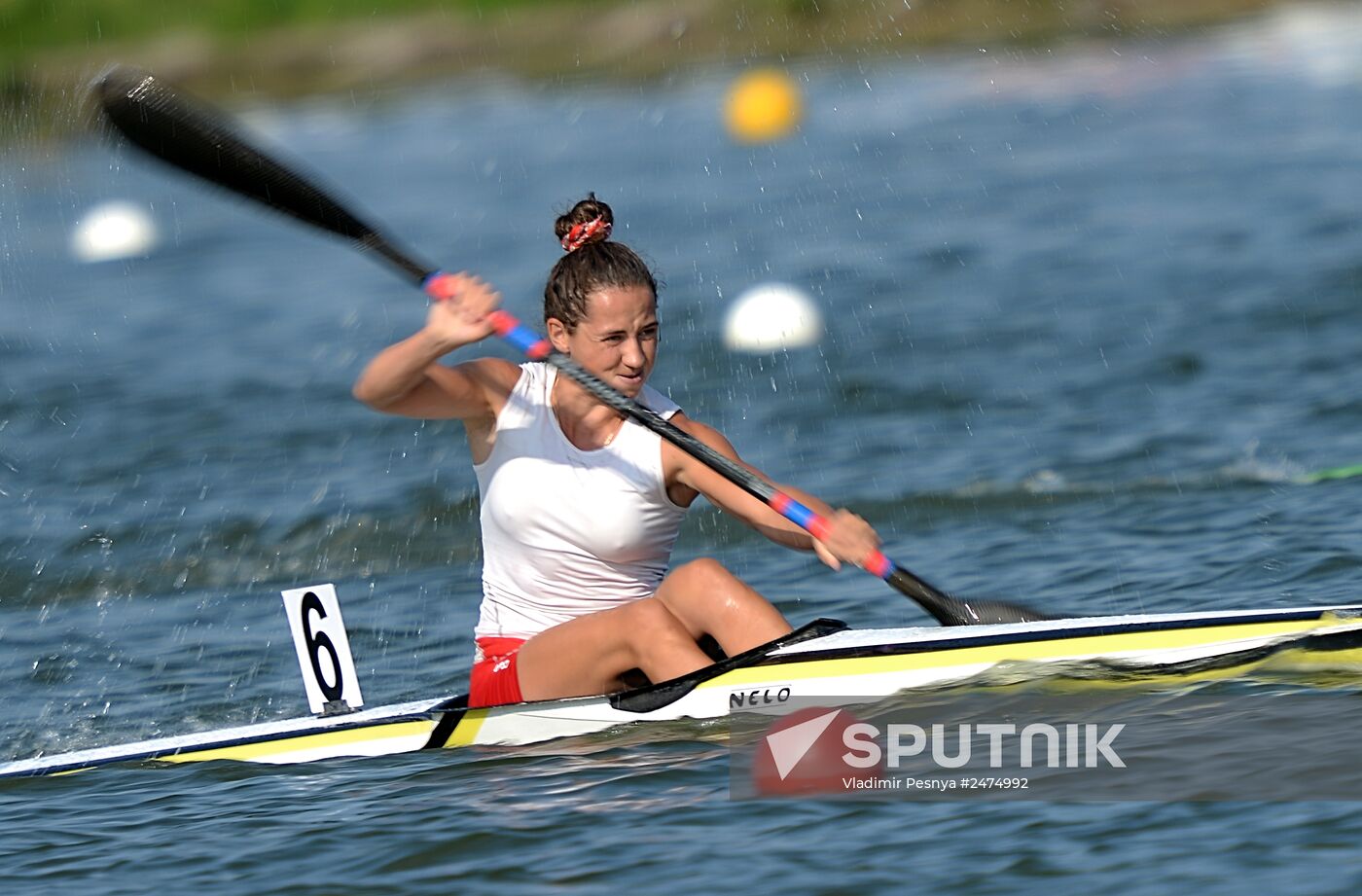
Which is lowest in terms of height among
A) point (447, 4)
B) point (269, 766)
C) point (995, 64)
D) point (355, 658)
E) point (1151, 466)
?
point (269, 766)

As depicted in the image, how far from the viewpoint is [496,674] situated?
5.00m

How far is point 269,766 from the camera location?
16.8 feet

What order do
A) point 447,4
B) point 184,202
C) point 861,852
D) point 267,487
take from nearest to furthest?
point 861,852 < point 267,487 < point 184,202 < point 447,4

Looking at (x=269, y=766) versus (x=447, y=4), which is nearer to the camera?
(x=269, y=766)

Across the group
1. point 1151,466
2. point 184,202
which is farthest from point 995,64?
point 1151,466

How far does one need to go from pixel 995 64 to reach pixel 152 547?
16.8 metres

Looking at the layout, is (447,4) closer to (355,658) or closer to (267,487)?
(267,487)

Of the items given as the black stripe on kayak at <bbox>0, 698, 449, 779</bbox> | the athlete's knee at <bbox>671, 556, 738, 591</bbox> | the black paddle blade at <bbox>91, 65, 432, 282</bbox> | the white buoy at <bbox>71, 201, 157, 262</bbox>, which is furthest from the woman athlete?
the white buoy at <bbox>71, 201, 157, 262</bbox>

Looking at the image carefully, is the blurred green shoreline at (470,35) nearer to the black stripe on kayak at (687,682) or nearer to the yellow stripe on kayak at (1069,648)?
the yellow stripe on kayak at (1069,648)

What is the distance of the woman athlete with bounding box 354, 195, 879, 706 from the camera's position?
4746 mm

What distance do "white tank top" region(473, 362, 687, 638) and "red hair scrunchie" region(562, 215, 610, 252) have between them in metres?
0.32

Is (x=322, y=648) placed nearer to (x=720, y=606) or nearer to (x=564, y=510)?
(x=564, y=510)

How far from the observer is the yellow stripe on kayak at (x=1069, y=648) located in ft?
15.8
